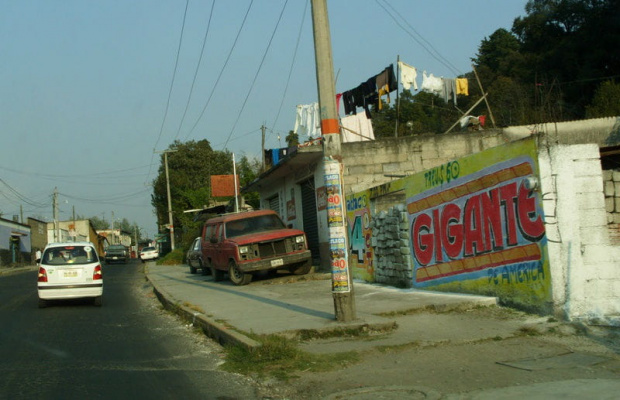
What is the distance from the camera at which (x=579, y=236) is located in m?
7.68

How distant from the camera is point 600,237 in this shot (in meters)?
7.67

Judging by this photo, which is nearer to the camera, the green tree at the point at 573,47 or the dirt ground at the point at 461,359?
the dirt ground at the point at 461,359

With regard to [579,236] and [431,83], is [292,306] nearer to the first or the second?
[579,236]

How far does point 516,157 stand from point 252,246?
911cm

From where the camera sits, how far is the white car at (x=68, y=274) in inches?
547

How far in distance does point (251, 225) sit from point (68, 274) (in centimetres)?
539

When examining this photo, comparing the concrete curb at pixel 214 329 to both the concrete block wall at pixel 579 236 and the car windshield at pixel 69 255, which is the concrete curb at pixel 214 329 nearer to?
the car windshield at pixel 69 255

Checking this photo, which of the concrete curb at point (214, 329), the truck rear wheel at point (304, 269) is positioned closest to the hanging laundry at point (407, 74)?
the truck rear wheel at point (304, 269)

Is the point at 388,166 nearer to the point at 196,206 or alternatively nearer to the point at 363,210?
the point at 363,210

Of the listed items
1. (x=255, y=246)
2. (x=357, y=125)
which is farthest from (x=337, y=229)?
(x=357, y=125)

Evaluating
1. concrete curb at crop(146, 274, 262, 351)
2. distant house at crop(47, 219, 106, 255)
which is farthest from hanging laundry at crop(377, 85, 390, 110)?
distant house at crop(47, 219, 106, 255)

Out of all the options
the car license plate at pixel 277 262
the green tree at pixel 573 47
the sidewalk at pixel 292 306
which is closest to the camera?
the sidewalk at pixel 292 306

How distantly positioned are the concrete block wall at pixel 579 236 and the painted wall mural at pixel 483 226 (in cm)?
15

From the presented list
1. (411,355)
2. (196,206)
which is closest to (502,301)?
(411,355)
